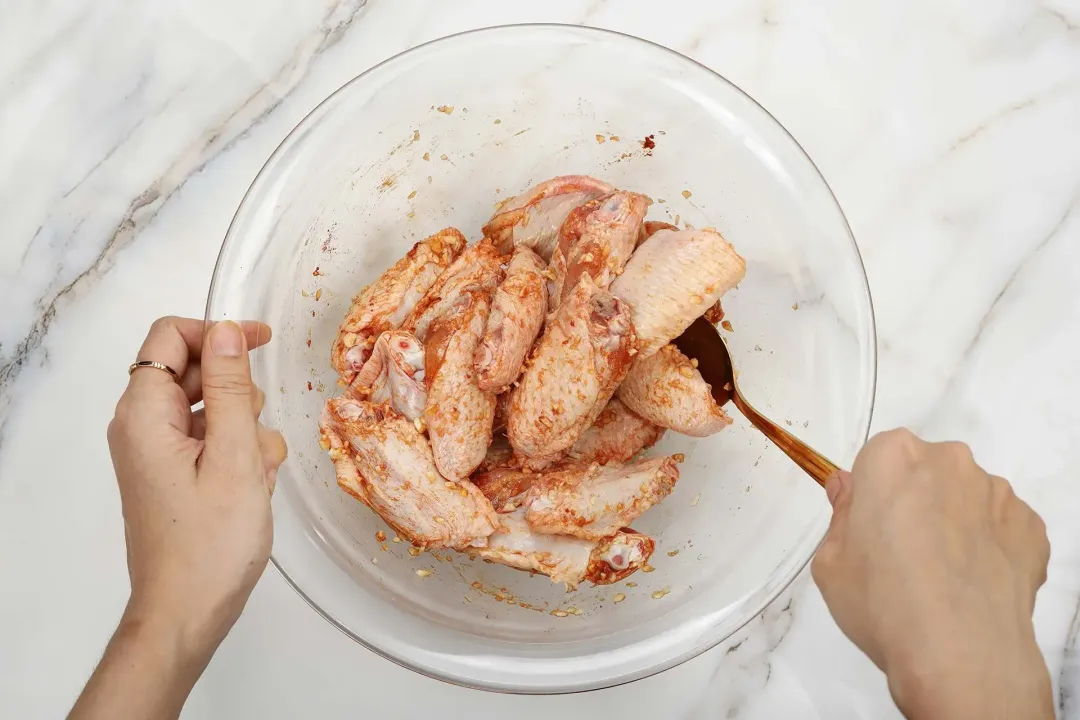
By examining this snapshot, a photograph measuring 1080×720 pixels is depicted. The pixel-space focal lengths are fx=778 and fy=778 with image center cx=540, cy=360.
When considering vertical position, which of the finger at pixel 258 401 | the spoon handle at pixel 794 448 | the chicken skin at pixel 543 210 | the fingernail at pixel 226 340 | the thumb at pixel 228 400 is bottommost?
the spoon handle at pixel 794 448

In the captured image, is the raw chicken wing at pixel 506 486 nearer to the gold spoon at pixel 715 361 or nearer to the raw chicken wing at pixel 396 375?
the raw chicken wing at pixel 396 375

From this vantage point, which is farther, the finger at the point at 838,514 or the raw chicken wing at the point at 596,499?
the raw chicken wing at the point at 596,499

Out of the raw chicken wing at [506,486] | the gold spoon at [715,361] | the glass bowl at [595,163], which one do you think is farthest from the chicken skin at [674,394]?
the raw chicken wing at [506,486]

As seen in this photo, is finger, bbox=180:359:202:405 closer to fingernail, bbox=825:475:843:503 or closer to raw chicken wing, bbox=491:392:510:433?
raw chicken wing, bbox=491:392:510:433

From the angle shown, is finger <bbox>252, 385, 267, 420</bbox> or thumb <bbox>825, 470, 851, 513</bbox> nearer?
thumb <bbox>825, 470, 851, 513</bbox>

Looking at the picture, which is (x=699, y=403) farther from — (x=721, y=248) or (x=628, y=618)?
(x=628, y=618)

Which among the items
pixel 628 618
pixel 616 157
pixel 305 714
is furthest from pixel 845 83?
pixel 305 714

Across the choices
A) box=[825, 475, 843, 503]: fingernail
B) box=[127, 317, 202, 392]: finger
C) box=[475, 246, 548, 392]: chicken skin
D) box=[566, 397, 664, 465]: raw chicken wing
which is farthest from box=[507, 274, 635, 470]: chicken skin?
box=[127, 317, 202, 392]: finger
